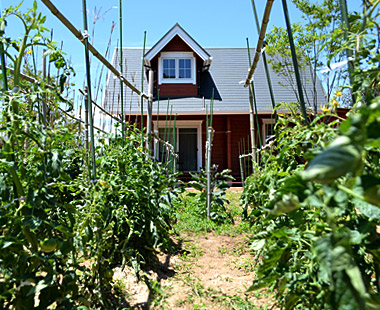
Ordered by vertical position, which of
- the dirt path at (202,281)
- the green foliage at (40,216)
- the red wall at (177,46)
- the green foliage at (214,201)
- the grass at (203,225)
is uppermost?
the red wall at (177,46)

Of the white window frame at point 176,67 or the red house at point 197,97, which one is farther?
the white window frame at point 176,67

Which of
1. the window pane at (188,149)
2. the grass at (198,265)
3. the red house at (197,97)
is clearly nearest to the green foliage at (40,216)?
the grass at (198,265)

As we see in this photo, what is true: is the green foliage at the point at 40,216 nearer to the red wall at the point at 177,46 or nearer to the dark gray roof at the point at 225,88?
the dark gray roof at the point at 225,88

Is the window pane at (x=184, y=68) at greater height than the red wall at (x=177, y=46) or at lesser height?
lesser

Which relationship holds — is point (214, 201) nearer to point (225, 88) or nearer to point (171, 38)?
point (171, 38)

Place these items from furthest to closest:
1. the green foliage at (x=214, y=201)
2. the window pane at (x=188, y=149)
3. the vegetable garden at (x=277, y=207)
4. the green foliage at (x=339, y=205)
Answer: the window pane at (x=188, y=149)
the green foliage at (x=214, y=201)
the vegetable garden at (x=277, y=207)
the green foliage at (x=339, y=205)

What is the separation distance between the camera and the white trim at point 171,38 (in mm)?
11555

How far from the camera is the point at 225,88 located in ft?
41.6

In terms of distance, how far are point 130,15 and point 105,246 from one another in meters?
2.57

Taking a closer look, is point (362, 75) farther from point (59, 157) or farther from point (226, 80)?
point (226, 80)

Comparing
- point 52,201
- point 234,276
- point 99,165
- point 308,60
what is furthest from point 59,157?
point 308,60

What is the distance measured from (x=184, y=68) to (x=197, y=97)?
44.1 inches

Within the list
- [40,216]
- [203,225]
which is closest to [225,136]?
[203,225]

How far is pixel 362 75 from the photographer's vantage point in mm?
1009
